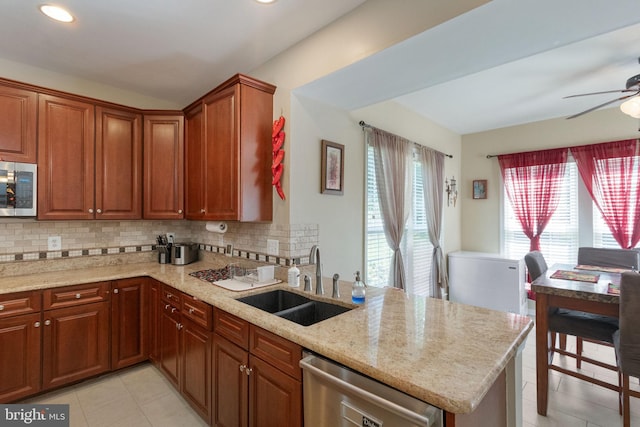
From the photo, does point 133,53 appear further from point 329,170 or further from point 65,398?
point 65,398

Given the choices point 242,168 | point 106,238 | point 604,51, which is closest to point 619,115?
point 604,51

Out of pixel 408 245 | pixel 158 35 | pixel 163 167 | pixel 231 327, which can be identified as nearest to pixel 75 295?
pixel 163 167

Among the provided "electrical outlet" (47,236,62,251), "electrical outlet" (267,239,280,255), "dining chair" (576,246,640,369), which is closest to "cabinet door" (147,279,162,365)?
"electrical outlet" (47,236,62,251)

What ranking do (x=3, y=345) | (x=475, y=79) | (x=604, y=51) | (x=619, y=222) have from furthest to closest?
(x=619, y=222) → (x=475, y=79) → (x=604, y=51) → (x=3, y=345)

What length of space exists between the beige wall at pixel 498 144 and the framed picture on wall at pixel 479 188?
6cm

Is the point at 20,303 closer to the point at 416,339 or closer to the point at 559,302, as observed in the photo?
the point at 416,339

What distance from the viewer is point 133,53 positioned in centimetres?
229

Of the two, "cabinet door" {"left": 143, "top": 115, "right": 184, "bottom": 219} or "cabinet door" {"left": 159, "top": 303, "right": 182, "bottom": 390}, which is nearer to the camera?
"cabinet door" {"left": 159, "top": 303, "right": 182, "bottom": 390}

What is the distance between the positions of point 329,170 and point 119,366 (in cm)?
245

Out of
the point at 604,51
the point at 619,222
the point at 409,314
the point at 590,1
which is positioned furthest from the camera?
the point at 619,222

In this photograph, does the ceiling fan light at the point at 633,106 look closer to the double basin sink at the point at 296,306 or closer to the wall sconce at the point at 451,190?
the wall sconce at the point at 451,190

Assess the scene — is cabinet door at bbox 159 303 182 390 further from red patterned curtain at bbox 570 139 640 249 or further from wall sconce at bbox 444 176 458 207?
red patterned curtain at bbox 570 139 640 249

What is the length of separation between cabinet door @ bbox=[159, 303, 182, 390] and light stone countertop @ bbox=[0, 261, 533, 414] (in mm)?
444

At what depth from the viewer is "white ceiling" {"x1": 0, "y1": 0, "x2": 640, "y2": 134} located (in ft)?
4.81
